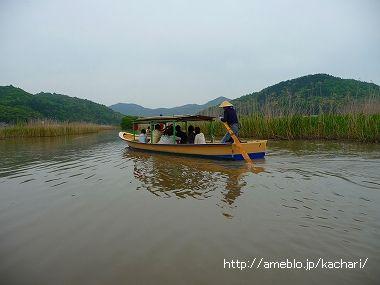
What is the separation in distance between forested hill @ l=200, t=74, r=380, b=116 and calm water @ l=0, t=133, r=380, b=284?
27.3 ft

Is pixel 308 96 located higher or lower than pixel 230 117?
higher

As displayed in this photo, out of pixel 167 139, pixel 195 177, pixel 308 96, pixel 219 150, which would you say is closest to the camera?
pixel 195 177

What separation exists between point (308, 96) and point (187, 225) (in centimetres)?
3368

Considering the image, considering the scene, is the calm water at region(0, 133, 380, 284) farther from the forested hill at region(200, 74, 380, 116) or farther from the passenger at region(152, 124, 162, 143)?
the forested hill at region(200, 74, 380, 116)

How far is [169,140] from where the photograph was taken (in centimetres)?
1202

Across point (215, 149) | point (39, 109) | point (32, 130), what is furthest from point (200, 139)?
point (39, 109)

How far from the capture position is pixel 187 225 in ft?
13.0

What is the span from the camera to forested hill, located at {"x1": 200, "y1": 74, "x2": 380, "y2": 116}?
1516 cm

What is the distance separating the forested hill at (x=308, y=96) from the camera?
15156mm

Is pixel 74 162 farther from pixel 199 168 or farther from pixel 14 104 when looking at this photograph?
pixel 14 104

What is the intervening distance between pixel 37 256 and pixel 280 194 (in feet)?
12.9

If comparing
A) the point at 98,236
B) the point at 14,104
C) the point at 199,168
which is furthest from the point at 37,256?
the point at 14,104

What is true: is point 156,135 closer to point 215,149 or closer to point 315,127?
point 215,149

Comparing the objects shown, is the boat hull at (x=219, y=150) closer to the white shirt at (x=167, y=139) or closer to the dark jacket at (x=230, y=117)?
the white shirt at (x=167, y=139)
